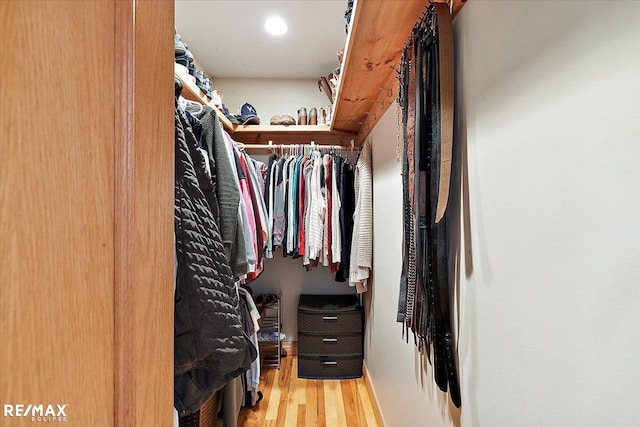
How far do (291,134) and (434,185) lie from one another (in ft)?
6.07

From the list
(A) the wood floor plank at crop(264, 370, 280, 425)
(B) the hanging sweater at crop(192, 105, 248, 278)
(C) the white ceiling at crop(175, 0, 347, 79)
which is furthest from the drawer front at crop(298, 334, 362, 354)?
(C) the white ceiling at crop(175, 0, 347, 79)

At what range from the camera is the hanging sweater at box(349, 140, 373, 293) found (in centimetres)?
179

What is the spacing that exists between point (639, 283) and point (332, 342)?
2.01 meters

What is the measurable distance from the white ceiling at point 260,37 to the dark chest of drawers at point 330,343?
2.02 m

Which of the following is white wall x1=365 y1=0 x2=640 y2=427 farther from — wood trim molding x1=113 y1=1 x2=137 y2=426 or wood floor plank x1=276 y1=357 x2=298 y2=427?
wood floor plank x1=276 y1=357 x2=298 y2=427

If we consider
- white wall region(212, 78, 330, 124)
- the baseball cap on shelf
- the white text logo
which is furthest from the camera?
white wall region(212, 78, 330, 124)

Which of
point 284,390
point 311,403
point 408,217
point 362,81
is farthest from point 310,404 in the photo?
point 362,81

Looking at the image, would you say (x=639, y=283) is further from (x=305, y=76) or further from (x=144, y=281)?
(x=305, y=76)

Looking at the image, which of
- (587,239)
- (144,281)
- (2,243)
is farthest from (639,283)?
(2,243)

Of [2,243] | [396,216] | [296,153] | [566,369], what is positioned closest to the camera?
[2,243]

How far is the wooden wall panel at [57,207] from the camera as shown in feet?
1.00

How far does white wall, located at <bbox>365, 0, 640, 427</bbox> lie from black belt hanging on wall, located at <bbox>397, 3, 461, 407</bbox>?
0.04m

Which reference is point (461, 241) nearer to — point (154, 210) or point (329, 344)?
point (154, 210)

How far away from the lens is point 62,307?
1.04ft
